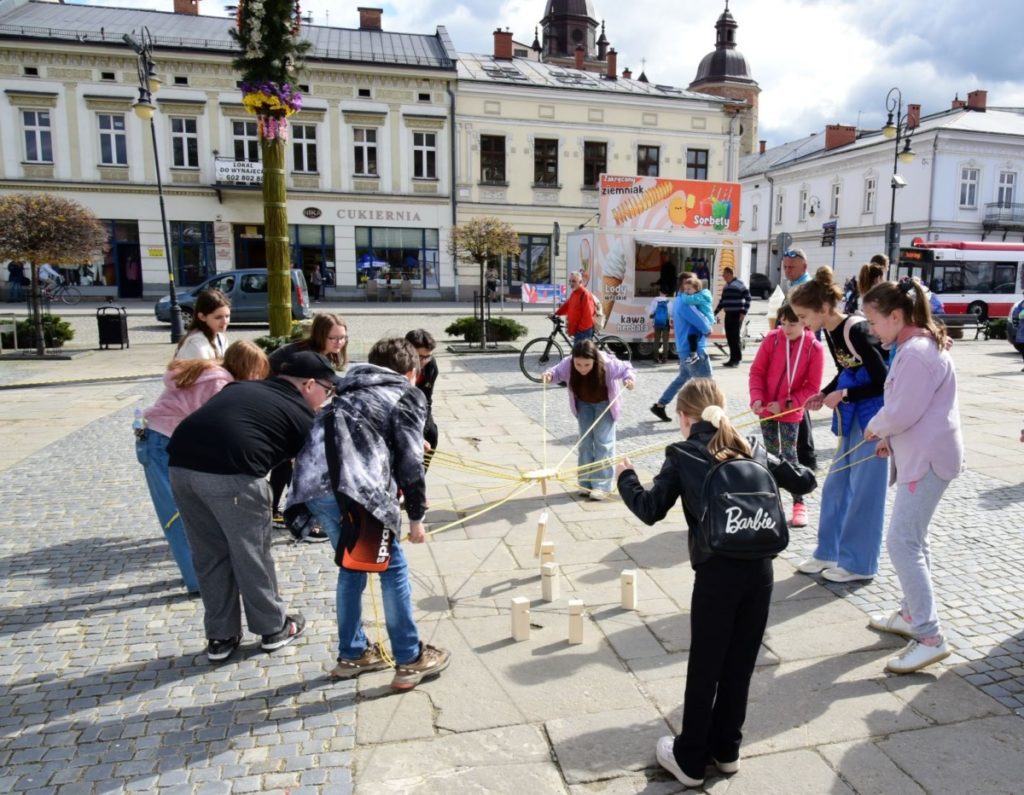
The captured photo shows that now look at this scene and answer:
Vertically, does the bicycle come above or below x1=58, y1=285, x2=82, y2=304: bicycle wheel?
below

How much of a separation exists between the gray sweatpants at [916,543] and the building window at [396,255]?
103 ft

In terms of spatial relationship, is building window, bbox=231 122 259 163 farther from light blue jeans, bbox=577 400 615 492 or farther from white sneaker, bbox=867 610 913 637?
white sneaker, bbox=867 610 913 637

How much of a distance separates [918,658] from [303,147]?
32.7m

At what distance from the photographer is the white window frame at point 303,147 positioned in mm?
32250

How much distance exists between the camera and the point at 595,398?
6504 mm

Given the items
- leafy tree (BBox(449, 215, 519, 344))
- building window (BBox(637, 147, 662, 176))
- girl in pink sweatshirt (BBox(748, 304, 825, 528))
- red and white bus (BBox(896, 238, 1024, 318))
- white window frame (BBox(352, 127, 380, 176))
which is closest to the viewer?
girl in pink sweatshirt (BBox(748, 304, 825, 528))

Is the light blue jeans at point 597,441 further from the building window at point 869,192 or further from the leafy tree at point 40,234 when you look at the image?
the building window at point 869,192

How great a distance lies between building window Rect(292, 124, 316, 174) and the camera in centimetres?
3225

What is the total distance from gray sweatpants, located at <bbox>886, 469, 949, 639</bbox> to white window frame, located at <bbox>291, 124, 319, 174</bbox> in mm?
32083

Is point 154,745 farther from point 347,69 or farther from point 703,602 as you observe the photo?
point 347,69

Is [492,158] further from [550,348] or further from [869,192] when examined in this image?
[869,192]

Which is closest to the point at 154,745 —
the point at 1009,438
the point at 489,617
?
the point at 489,617

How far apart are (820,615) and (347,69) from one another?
1277 inches

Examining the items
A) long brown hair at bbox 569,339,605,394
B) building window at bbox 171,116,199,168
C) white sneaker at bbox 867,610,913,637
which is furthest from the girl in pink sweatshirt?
building window at bbox 171,116,199,168
